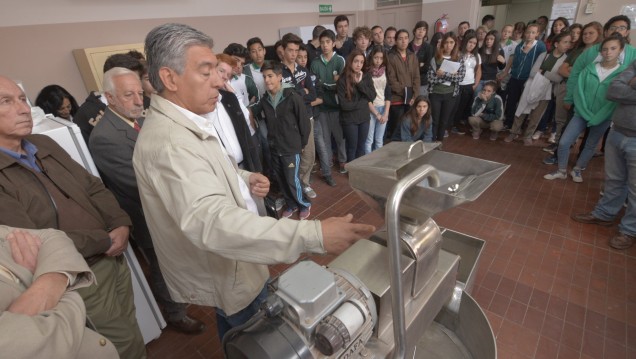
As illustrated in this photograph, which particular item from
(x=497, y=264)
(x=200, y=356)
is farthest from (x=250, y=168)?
(x=497, y=264)

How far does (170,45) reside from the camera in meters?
0.98

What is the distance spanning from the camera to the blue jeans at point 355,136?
3.98 metres

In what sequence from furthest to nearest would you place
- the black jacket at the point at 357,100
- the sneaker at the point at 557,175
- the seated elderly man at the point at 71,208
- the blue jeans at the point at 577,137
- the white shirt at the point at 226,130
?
the black jacket at the point at 357,100 < the sneaker at the point at 557,175 < the blue jeans at the point at 577,137 < the white shirt at the point at 226,130 < the seated elderly man at the point at 71,208

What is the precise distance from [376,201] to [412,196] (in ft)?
0.49

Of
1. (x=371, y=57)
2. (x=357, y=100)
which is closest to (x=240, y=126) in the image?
(x=357, y=100)

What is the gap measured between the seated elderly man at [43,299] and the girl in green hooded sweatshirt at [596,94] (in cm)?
407

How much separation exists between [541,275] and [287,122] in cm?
246

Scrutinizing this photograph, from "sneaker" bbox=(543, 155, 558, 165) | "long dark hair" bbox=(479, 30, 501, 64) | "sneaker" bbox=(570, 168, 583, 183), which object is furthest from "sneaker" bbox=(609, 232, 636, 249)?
"long dark hair" bbox=(479, 30, 501, 64)

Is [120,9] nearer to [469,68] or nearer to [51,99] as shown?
[51,99]

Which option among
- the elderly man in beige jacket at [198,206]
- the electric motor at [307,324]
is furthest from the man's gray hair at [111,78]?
the electric motor at [307,324]

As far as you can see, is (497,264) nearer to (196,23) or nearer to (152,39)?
(152,39)

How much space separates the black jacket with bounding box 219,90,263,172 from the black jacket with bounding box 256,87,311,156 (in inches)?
14.3

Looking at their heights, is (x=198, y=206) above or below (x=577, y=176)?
above

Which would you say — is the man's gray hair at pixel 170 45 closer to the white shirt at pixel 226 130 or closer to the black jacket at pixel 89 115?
the white shirt at pixel 226 130
